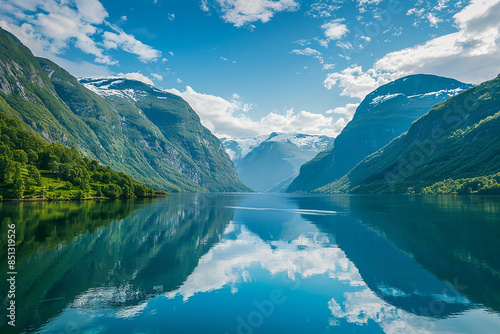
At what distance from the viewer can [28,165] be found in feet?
452

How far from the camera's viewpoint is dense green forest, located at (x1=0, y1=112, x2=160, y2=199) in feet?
379

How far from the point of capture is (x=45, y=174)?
146 metres

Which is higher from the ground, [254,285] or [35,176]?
[35,176]

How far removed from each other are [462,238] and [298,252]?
2456 cm

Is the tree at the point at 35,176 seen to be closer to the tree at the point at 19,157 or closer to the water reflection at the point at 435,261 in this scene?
the tree at the point at 19,157

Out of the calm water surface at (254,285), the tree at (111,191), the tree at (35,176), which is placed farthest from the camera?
the tree at (111,191)

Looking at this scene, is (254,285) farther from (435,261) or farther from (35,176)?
(35,176)

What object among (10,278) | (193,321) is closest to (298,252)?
(193,321)

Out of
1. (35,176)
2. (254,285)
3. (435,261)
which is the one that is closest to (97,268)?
(254,285)

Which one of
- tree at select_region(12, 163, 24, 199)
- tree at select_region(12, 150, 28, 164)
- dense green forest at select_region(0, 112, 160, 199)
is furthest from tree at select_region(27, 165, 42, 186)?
tree at select_region(12, 163, 24, 199)

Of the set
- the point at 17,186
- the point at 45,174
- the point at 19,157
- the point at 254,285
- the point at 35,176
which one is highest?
the point at 19,157

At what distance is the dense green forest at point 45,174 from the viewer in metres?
116

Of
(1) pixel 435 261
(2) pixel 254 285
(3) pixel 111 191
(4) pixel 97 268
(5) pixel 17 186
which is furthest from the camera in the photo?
(3) pixel 111 191

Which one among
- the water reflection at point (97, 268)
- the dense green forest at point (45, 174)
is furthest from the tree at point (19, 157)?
the water reflection at point (97, 268)
